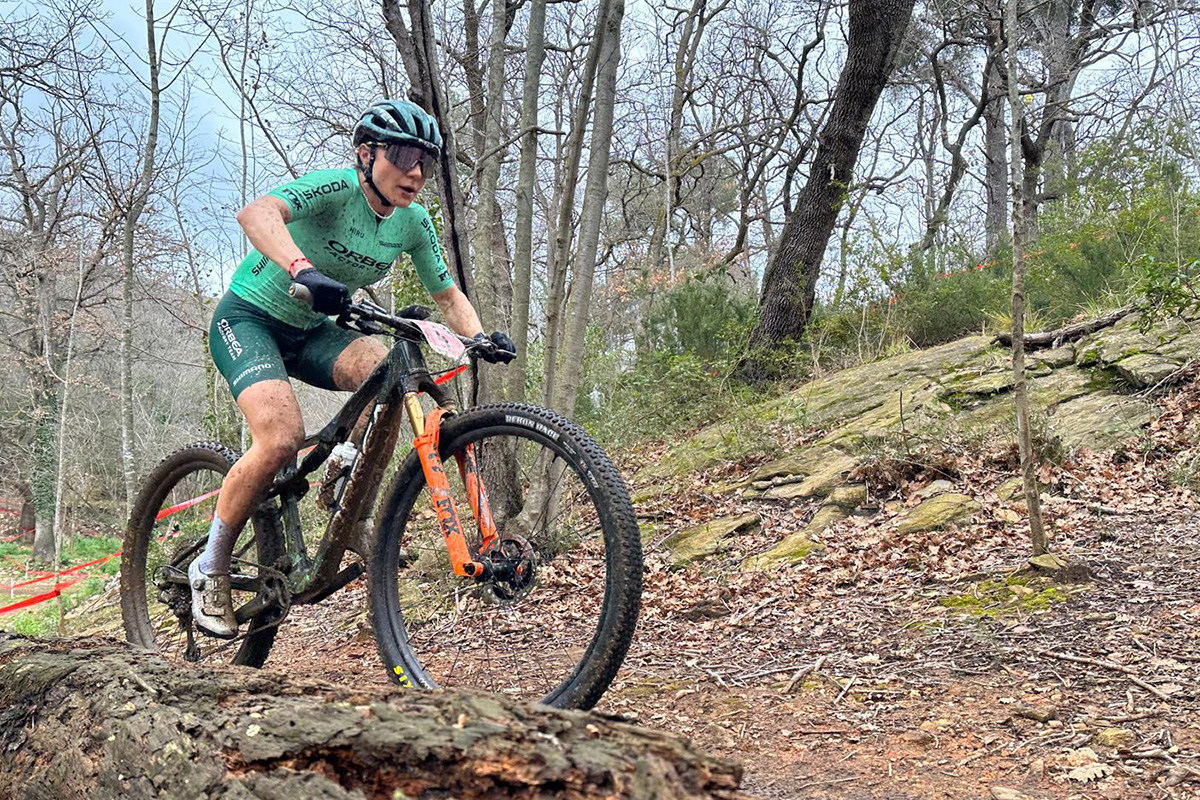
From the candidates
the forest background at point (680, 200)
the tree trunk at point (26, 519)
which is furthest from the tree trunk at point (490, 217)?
the tree trunk at point (26, 519)

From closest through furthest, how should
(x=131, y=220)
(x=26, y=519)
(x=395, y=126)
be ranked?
(x=395, y=126) < (x=131, y=220) < (x=26, y=519)

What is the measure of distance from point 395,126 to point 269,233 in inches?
24.3

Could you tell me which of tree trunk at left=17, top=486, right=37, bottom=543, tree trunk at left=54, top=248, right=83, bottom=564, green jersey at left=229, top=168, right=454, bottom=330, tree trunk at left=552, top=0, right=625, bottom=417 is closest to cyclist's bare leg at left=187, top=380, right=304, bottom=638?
green jersey at left=229, top=168, right=454, bottom=330

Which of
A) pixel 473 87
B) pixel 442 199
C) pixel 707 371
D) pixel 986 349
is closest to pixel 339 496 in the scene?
pixel 442 199

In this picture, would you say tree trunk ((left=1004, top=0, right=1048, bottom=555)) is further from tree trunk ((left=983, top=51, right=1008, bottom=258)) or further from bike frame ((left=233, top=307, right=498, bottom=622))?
tree trunk ((left=983, top=51, right=1008, bottom=258))

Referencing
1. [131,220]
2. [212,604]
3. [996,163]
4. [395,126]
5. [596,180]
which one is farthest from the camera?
[996,163]

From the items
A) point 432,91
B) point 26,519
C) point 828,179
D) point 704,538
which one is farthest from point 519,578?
point 26,519

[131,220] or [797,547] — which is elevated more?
[131,220]

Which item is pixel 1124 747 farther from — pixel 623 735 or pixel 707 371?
pixel 707 371

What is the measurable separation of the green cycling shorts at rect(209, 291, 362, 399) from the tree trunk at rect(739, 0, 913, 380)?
6620 mm

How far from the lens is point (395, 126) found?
290cm

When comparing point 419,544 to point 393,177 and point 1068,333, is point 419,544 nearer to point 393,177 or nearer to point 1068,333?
point 393,177

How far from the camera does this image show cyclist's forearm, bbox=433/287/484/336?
3.25 metres

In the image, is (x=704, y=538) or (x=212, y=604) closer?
(x=212, y=604)
